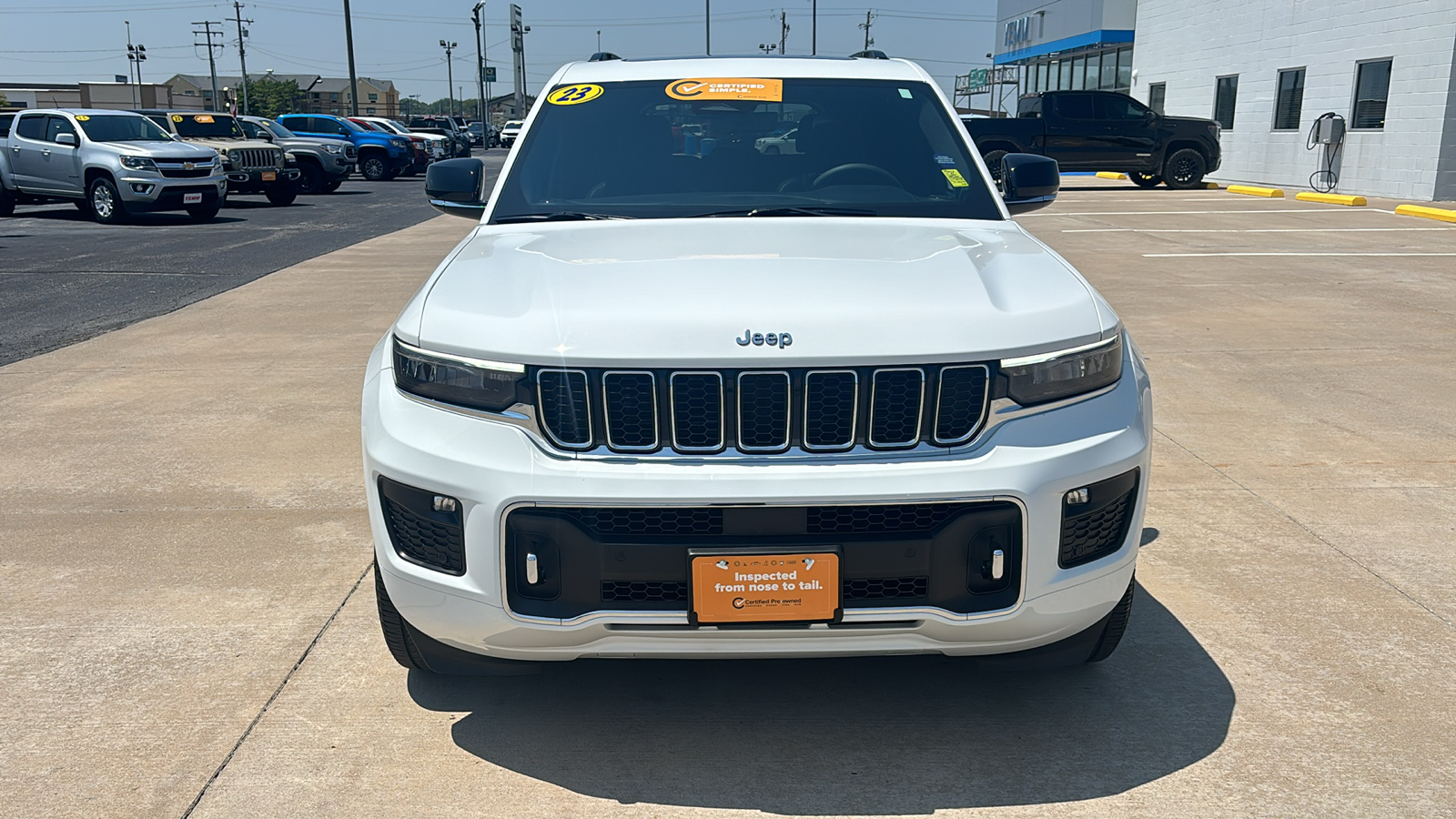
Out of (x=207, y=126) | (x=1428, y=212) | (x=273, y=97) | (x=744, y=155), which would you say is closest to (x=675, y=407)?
(x=744, y=155)

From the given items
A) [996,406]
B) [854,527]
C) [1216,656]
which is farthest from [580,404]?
[1216,656]

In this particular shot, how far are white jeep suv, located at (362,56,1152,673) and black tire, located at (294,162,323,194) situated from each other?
80.7 ft

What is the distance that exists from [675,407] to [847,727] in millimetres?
984

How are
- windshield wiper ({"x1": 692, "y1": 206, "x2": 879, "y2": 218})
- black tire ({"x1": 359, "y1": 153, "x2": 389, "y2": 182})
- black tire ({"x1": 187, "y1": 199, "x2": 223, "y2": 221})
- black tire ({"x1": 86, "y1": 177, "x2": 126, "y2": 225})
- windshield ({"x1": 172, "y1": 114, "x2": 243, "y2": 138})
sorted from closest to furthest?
windshield wiper ({"x1": 692, "y1": 206, "x2": 879, "y2": 218}) < black tire ({"x1": 86, "y1": 177, "x2": 126, "y2": 225}) < black tire ({"x1": 187, "y1": 199, "x2": 223, "y2": 221}) < windshield ({"x1": 172, "y1": 114, "x2": 243, "y2": 138}) < black tire ({"x1": 359, "y1": 153, "x2": 389, "y2": 182})

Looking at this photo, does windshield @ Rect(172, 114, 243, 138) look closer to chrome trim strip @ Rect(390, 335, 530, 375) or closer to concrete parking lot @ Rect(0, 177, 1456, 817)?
concrete parking lot @ Rect(0, 177, 1456, 817)

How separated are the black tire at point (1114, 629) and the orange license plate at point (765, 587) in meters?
0.84

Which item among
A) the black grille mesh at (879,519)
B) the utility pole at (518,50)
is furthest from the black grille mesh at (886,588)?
the utility pole at (518,50)

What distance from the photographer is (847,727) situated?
301cm

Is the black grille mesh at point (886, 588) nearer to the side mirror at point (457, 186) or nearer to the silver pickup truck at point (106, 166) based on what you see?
the side mirror at point (457, 186)

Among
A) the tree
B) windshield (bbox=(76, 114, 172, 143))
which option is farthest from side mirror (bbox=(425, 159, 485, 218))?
the tree

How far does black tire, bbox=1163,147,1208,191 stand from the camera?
23703mm

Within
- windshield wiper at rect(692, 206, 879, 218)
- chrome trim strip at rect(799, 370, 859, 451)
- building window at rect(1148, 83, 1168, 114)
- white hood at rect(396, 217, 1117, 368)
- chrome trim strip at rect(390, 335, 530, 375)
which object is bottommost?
chrome trim strip at rect(799, 370, 859, 451)

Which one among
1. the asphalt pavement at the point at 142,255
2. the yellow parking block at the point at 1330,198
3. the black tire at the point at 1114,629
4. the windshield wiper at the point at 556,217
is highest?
the windshield wiper at the point at 556,217

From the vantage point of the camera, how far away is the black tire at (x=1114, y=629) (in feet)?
9.84
